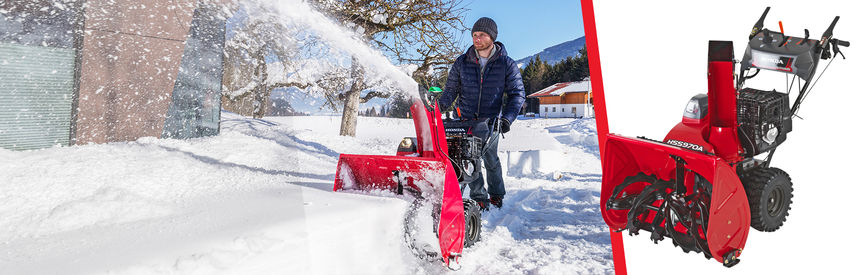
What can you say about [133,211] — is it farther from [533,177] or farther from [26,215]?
[533,177]

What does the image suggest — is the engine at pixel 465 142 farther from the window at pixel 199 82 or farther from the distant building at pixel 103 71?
the window at pixel 199 82

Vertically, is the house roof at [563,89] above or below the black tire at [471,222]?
above

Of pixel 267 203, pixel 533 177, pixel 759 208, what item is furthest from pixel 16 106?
pixel 759 208

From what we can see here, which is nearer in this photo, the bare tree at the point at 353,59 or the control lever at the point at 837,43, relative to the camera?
the control lever at the point at 837,43

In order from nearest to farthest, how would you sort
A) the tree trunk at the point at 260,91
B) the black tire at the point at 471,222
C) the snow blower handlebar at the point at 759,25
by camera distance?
the black tire at the point at 471,222 < the snow blower handlebar at the point at 759,25 < the tree trunk at the point at 260,91

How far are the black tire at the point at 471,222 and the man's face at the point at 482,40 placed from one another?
1.57 meters

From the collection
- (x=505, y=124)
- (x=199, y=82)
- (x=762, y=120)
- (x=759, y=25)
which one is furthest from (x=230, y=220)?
(x=199, y=82)

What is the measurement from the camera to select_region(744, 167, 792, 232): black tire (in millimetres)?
3299

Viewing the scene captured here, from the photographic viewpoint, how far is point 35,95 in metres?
6.81

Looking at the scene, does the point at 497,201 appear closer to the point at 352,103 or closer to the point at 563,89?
the point at 352,103

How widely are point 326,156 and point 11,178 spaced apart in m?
4.77

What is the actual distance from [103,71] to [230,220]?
21.6 ft

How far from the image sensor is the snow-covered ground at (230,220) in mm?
2156

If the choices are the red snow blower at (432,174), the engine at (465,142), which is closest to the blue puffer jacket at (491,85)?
the engine at (465,142)
